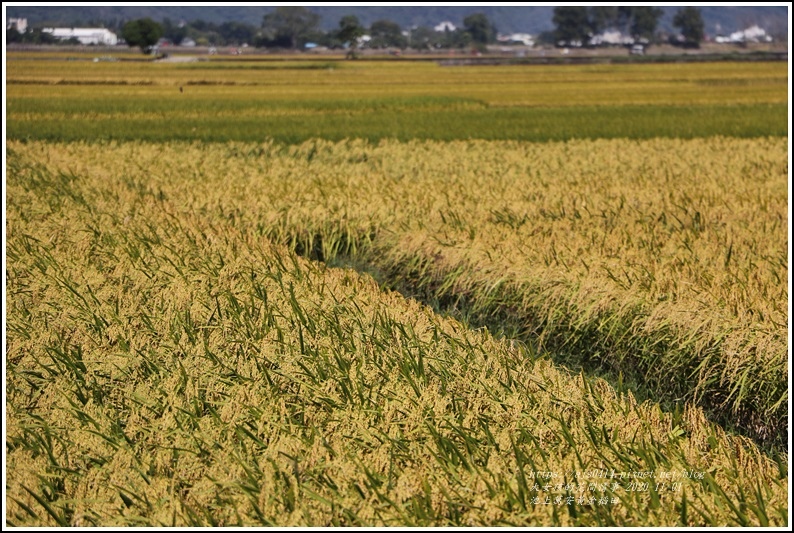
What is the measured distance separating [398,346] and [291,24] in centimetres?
10207

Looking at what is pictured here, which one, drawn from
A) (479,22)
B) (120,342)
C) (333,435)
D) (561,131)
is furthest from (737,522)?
(479,22)

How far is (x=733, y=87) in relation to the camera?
36.4m

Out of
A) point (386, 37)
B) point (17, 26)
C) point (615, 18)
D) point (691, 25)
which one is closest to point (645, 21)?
point (615, 18)

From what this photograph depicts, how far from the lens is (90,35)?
91188mm

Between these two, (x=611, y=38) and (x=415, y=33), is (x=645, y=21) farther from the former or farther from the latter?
(x=415, y=33)

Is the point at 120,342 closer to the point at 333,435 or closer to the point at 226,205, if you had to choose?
the point at 333,435

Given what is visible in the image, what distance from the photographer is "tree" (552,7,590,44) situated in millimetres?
111875

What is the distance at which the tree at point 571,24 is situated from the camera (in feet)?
367

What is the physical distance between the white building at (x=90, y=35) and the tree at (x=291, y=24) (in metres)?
17.3

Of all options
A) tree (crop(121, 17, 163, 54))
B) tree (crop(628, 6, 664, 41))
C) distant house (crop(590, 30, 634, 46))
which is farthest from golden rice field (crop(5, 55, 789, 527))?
distant house (crop(590, 30, 634, 46))

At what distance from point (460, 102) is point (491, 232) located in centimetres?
2139

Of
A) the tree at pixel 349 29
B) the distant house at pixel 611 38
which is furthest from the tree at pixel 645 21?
the tree at pixel 349 29

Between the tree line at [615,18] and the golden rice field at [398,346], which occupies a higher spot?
the tree line at [615,18]

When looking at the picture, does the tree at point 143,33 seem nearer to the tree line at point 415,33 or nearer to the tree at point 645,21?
the tree line at point 415,33
